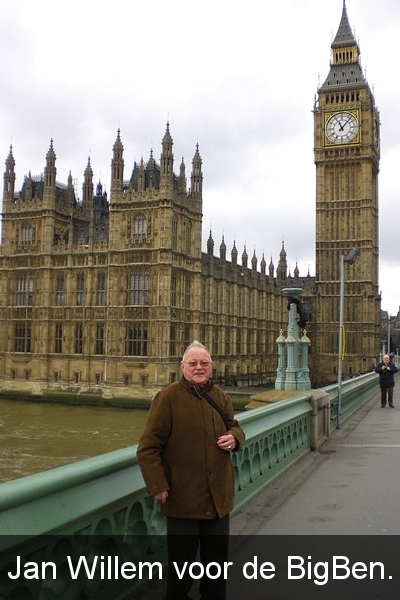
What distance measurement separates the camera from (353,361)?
74.6 metres

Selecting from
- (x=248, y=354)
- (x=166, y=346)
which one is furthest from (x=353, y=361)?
(x=166, y=346)

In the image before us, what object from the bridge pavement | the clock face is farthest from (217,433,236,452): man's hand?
the clock face

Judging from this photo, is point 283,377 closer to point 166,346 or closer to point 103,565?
point 103,565

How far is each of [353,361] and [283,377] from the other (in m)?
64.3

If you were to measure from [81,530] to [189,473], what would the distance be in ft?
2.54

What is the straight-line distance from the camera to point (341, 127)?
77.7 meters

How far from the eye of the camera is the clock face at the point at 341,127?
3039 inches

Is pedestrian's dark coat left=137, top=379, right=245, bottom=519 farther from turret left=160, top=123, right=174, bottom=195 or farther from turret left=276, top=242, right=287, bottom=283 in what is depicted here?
turret left=276, top=242, right=287, bottom=283

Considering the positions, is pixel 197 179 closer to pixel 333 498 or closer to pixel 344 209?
pixel 344 209

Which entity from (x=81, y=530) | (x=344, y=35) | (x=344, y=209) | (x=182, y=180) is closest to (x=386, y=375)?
(x=81, y=530)

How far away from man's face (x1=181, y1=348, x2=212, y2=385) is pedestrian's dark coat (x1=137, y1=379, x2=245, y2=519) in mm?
142

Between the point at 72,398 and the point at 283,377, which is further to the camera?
the point at 72,398

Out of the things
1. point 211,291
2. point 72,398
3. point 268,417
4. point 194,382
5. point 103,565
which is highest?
point 211,291

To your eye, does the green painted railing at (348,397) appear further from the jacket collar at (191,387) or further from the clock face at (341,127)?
the clock face at (341,127)
